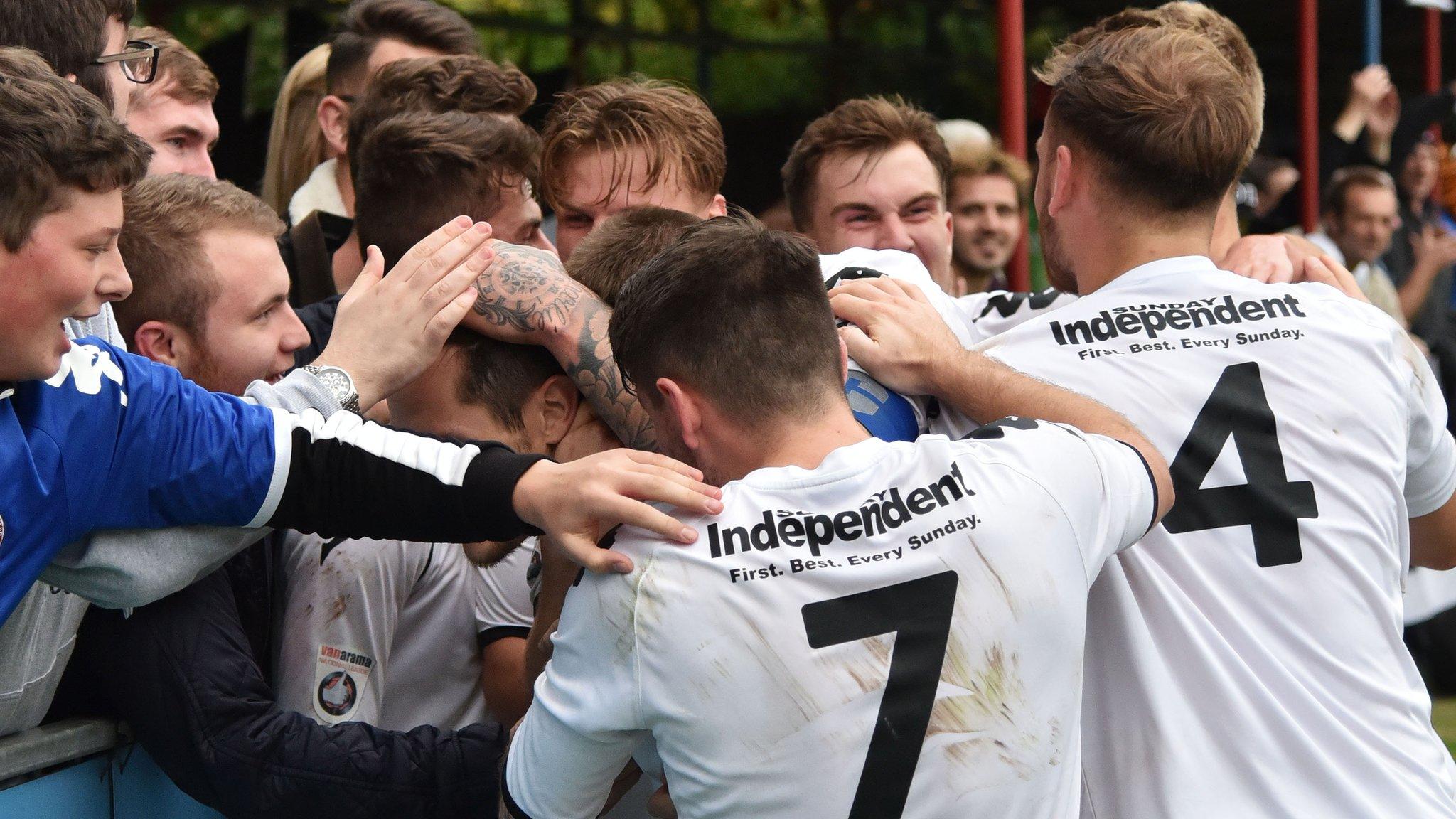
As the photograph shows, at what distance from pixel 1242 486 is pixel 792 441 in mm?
771

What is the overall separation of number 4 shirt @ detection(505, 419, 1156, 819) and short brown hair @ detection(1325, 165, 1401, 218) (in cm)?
644

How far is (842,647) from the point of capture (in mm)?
1796

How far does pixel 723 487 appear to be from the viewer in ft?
6.26

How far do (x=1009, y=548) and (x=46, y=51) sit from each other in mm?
1667

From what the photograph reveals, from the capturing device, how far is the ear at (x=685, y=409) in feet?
6.34

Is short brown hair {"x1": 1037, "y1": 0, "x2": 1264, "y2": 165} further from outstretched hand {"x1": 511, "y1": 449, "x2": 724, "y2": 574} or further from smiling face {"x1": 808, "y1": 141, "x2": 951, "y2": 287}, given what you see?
outstretched hand {"x1": 511, "y1": 449, "x2": 724, "y2": 574}

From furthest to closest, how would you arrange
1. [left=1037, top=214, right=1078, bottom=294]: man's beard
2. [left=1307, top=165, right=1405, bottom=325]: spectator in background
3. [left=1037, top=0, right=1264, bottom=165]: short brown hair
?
[left=1307, top=165, right=1405, bottom=325]: spectator in background, [left=1037, top=0, right=1264, bottom=165]: short brown hair, [left=1037, top=214, right=1078, bottom=294]: man's beard

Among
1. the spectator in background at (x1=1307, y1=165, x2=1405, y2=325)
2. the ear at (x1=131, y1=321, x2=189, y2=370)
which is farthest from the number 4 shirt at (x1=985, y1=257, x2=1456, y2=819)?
the spectator in background at (x1=1307, y1=165, x2=1405, y2=325)

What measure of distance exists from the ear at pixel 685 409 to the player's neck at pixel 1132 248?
841 mm

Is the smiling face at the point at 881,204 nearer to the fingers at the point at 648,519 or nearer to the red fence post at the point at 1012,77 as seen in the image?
the fingers at the point at 648,519

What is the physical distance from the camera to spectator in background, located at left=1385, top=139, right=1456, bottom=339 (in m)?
7.70

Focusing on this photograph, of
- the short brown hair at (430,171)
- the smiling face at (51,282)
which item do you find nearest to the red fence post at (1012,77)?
the short brown hair at (430,171)

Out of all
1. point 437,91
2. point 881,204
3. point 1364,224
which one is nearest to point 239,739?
point 437,91

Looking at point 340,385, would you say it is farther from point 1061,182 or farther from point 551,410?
point 1061,182
